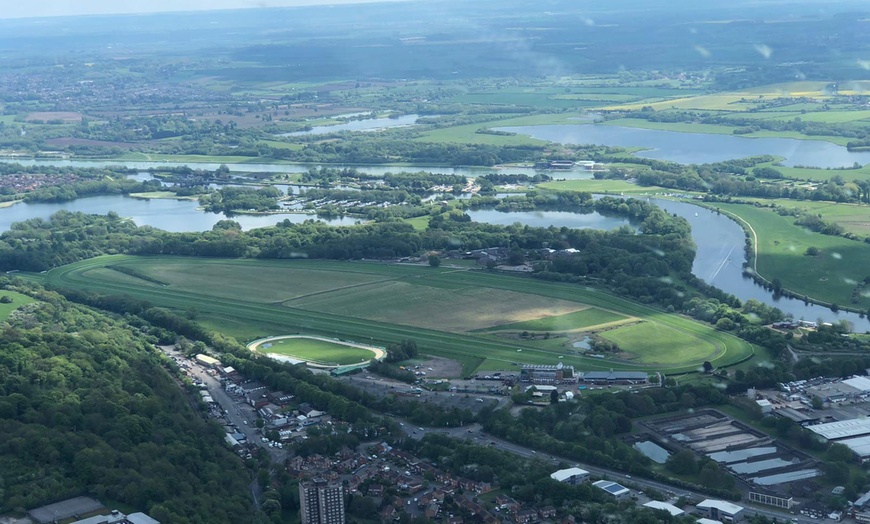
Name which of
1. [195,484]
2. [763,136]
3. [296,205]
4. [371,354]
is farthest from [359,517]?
[763,136]

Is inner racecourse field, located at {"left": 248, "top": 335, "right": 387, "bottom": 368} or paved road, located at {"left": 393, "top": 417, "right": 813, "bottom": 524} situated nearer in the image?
paved road, located at {"left": 393, "top": 417, "right": 813, "bottom": 524}

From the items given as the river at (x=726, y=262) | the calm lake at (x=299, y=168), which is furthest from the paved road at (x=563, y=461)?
the calm lake at (x=299, y=168)

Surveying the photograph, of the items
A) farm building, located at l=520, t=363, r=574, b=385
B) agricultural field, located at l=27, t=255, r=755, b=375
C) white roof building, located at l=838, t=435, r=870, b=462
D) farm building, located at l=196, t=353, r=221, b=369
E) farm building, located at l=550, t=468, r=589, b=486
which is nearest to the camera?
farm building, located at l=550, t=468, r=589, b=486

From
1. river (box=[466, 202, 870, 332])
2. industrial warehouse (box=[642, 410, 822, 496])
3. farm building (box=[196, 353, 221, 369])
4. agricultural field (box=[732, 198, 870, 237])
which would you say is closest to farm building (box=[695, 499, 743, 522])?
industrial warehouse (box=[642, 410, 822, 496])

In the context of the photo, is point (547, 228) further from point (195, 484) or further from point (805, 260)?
point (195, 484)

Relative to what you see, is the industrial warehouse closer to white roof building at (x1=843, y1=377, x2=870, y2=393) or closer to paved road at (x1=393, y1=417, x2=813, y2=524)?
paved road at (x1=393, y1=417, x2=813, y2=524)

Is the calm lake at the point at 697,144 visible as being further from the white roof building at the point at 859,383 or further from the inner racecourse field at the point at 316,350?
the inner racecourse field at the point at 316,350
